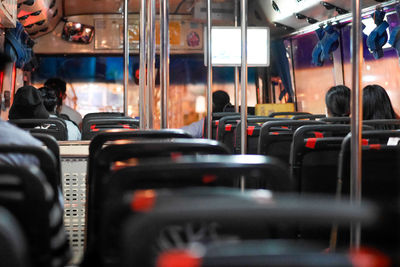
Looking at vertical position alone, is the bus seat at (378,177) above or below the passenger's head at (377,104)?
below

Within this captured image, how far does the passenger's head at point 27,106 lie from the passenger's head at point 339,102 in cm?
229

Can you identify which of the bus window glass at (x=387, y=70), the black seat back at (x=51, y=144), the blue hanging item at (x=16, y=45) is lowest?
the black seat back at (x=51, y=144)

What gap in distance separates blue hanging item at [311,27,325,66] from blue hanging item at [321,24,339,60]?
202 mm

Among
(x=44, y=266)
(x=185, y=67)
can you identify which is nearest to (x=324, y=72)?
(x=185, y=67)

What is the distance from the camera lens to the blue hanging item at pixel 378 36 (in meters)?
7.19

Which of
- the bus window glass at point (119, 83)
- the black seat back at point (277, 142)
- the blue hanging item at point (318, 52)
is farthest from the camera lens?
the bus window glass at point (119, 83)

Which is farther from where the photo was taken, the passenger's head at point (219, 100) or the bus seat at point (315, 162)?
the passenger's head at point (219, 100)

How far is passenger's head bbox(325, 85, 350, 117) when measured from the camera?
15.8 ft

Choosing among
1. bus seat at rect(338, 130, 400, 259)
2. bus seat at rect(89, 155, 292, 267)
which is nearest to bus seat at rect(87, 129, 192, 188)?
bus seat at rect(338, 130, 400, 259)

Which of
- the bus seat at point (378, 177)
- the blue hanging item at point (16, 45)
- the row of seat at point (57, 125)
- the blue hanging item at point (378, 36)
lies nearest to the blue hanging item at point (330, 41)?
the blue hanging item at point (378, 36)

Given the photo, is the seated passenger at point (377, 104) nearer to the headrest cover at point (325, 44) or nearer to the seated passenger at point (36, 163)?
the seated passenger at point (36, 163)

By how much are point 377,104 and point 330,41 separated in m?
4.57

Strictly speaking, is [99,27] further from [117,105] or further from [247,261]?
[247,261]

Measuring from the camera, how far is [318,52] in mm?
9406
